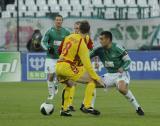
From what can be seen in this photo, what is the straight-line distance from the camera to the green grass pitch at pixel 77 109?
12.4 metres

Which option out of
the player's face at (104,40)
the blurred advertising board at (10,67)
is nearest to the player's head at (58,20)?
the player's face at (104,40)

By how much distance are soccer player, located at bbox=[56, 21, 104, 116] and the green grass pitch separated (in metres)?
0.40

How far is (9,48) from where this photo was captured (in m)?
29.4

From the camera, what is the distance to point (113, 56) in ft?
47.1

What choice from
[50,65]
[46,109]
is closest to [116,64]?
[46,109]

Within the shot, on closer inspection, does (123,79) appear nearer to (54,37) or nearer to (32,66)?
(54,37)

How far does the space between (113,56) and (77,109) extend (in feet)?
6.24

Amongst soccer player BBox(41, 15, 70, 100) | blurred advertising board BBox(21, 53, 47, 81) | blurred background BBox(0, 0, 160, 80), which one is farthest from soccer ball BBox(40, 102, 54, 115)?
blurred advertising board BBox(21, 53, 47, 81)

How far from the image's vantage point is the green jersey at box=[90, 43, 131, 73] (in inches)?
563

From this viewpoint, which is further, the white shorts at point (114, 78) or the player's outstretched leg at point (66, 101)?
the white shorts at point (114, 78)

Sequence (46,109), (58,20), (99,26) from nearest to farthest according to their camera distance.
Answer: (46,109)
(58,20)
(99,26)

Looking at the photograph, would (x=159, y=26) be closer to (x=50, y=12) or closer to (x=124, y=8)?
(x=124, y=8)

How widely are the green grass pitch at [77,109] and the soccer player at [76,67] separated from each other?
0.40m

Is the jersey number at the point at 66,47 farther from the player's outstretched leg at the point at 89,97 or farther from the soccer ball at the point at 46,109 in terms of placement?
the soccer ball at the point at 46,109
